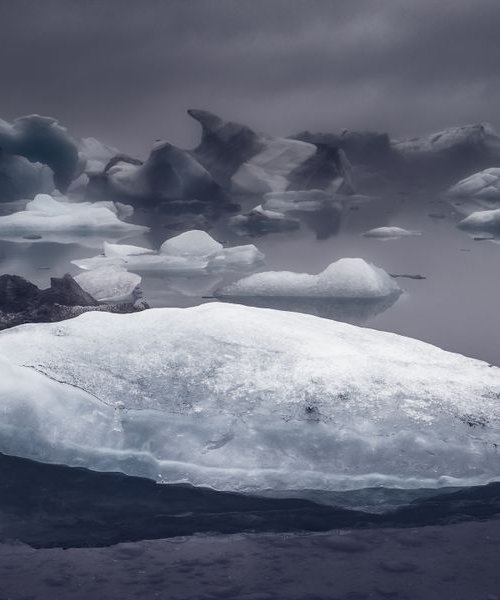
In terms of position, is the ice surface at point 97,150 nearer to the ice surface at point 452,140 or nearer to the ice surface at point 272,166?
the ice surface at point 272,166

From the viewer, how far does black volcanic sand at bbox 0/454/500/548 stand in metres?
2.70

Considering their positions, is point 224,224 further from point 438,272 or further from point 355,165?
point 355,165

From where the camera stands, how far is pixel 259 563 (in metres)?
2.49

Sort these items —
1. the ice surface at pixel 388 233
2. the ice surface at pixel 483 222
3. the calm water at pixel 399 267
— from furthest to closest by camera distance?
the ice surface at pixel 483 222 → the ice surface at pixel 388 233 → the calm water at pixel 399 267

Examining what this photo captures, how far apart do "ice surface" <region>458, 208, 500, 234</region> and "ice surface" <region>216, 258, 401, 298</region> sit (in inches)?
260

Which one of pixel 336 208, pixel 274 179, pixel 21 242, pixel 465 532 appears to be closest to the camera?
pixel 465 532

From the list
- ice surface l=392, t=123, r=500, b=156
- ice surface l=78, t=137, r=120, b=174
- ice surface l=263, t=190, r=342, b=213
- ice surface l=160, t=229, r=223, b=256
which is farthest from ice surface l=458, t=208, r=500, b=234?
ice surface l=78, t=137, r=120, b=174

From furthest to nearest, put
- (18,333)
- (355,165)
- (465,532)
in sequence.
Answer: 1. (355,165)
2. (18,333)
3. (465,532)

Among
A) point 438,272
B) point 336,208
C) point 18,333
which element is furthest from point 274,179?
point 18,333

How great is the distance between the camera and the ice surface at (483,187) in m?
19.6

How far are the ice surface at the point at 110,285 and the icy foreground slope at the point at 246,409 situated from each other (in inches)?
121

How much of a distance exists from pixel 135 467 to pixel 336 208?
15050mm

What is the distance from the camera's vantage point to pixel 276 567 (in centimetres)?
246

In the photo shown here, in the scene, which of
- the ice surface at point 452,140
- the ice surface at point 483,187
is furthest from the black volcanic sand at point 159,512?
the ice surface at point 452,140
